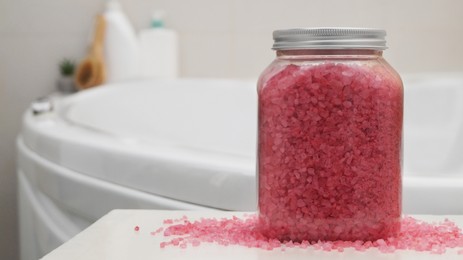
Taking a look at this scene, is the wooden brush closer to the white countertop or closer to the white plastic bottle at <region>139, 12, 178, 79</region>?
the white plastic bottle at <region>139, 12, 178, 79</region>

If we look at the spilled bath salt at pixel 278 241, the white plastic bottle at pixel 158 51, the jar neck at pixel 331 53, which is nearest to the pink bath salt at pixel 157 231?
the spilled bath salt at pixel 278 241

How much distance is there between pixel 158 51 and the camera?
1811 millimetres

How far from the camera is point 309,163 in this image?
0.44m

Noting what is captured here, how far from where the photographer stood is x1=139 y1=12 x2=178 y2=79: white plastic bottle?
1805 mm

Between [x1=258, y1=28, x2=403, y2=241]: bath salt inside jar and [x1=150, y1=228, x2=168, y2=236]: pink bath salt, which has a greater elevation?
[x1=258, y1=28, x2=403, y2=241]: bath salt inside jar

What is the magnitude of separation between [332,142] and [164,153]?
0.35 metres

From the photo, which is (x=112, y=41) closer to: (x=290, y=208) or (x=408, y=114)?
(x=408, y=114)

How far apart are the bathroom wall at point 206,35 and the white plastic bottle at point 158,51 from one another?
51 mm

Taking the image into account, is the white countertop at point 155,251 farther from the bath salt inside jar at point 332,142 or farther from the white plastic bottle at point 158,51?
the white plastic bottle at point 158,51

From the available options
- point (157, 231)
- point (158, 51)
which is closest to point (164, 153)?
point (157, 231)

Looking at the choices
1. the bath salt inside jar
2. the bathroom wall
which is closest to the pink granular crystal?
the bath salt inside jar

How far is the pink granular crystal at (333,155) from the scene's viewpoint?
0.44 metres

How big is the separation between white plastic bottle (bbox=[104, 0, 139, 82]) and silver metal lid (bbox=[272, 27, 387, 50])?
4.57ft

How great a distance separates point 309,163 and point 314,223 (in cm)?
4
